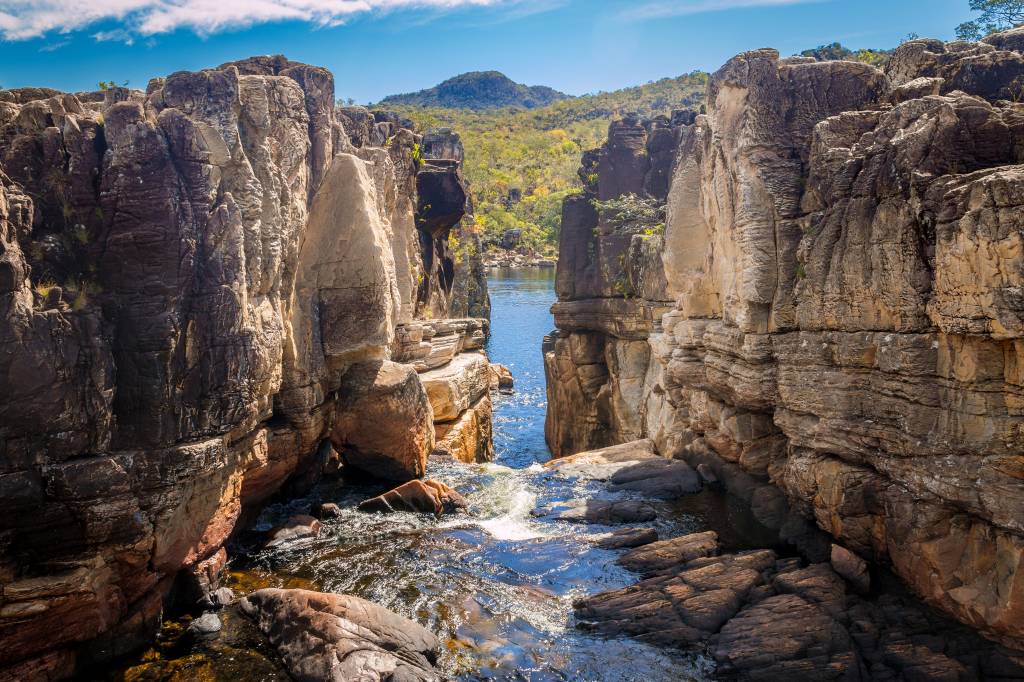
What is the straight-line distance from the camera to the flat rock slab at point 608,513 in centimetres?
1678

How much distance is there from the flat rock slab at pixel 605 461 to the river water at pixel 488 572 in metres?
0.81

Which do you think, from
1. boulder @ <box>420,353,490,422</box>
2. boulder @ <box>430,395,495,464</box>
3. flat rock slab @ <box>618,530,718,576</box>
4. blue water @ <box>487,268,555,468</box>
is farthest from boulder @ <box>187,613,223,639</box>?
blue water @ <box>487,268,555,468</box>

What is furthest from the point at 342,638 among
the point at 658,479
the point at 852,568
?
the point at 658,479

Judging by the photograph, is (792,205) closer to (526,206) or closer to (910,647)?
(910,647)

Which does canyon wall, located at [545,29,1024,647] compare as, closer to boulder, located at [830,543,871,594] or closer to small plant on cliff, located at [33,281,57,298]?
boulder, located at [830,543,871,594]

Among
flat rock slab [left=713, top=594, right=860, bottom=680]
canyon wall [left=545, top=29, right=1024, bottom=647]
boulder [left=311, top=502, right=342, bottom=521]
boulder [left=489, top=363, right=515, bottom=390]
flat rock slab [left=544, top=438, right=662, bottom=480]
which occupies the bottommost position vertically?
boulder [left=489, top=363, right=515, bottom=390]

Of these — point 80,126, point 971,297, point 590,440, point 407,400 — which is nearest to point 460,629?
point 407,400

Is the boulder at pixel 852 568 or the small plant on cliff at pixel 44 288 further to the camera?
the boulder at pixel 852 568

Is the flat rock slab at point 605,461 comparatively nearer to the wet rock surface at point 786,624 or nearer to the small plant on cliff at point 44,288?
the wet rock surface at point 786,624

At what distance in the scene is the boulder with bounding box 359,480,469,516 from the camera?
17.5m

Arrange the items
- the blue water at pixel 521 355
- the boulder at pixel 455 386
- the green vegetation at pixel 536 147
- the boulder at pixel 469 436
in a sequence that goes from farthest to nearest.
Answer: the green vegetation at pixel 536 147
the blue water at pixel 521 355
the boulder at pixel 455 386
the boulder at pixel 469 436

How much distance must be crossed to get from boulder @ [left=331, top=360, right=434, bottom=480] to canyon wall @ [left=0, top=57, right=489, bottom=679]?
79cm

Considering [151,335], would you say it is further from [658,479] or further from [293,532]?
[658,479]

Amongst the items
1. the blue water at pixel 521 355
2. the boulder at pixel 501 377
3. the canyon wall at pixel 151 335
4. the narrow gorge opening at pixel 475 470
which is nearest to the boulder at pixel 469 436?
the narrow gorge opening at pixel 475 470
